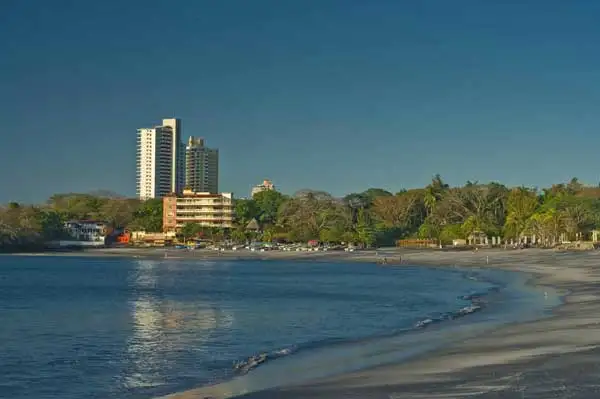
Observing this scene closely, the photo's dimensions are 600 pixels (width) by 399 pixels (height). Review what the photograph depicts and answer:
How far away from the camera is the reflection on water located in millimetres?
19078

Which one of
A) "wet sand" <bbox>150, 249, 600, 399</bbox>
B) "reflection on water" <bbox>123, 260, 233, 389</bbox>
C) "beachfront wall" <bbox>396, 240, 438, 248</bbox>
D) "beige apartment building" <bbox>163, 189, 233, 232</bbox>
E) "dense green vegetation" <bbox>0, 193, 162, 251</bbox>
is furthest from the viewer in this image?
"beige apartment building" <bbox>163, 189, 233, 232</bbox>

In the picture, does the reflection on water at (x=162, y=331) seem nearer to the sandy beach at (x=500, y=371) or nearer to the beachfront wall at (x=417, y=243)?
the sandy beach at (x=500, y=371)

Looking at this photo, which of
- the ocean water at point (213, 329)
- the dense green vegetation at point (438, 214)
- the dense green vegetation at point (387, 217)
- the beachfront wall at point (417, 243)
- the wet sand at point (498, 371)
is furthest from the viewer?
the beachfront wall at point (417, 243)

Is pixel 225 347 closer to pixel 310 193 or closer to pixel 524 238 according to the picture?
pixel 524 238

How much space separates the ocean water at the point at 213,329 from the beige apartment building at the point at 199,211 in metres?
101

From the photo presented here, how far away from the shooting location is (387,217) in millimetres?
131875

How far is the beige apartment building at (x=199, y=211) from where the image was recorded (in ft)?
510

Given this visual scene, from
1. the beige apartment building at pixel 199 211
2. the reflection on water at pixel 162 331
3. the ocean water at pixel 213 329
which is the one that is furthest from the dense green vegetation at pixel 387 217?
the reflection on water at pixel 162 331

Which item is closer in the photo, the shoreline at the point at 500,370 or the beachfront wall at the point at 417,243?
the shoreline at the point at 500,370

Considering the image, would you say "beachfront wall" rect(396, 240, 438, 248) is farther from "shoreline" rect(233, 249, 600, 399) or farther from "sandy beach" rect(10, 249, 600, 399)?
"shoreline" rect(233, 249, 600, 399)

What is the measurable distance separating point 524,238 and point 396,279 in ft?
171

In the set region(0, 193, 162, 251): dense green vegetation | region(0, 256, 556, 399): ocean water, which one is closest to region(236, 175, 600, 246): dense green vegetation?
region(0, 193, 162, 251): dense green vegetation

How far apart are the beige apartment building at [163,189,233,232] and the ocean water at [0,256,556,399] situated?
10141cm

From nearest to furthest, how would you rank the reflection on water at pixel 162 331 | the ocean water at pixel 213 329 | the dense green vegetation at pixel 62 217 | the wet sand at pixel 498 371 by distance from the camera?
1. the wet sand at pixel 498 371
2. the ocean water at pixel 213 329
3. the reflection on water at pixel 162 331
4. the dense green vegetation at pixel 62 217
